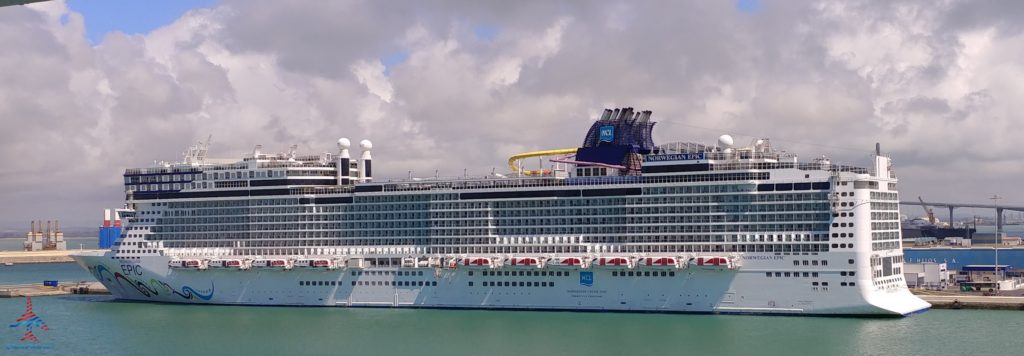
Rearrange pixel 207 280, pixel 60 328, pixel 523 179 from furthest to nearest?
1. pixel 207 280
2. pixel 523 179
3. pixel 60 328

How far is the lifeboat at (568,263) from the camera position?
6131 centimetres

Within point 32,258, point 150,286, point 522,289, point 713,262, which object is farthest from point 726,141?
point 32,258

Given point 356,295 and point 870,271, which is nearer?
point 870,271

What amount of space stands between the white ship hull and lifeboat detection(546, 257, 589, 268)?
1.38ft

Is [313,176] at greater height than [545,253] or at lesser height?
greater

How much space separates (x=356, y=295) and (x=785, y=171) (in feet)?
79.8

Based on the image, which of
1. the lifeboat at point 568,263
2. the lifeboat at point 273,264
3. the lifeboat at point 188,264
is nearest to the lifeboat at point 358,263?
the lifeboat at point 273,264

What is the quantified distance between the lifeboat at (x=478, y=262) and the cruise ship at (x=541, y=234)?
121 millimetres

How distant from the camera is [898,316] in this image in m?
58.0

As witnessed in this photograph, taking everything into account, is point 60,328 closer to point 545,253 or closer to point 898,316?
point 545,253

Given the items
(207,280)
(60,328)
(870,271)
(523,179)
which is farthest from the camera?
(207,280)

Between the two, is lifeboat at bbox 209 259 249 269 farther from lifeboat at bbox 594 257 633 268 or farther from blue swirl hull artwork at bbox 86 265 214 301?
lifeboat at bbox 594 257 633 268

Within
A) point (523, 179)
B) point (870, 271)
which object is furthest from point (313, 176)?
point (870, 271)

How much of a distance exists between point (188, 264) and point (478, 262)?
1847 cm
